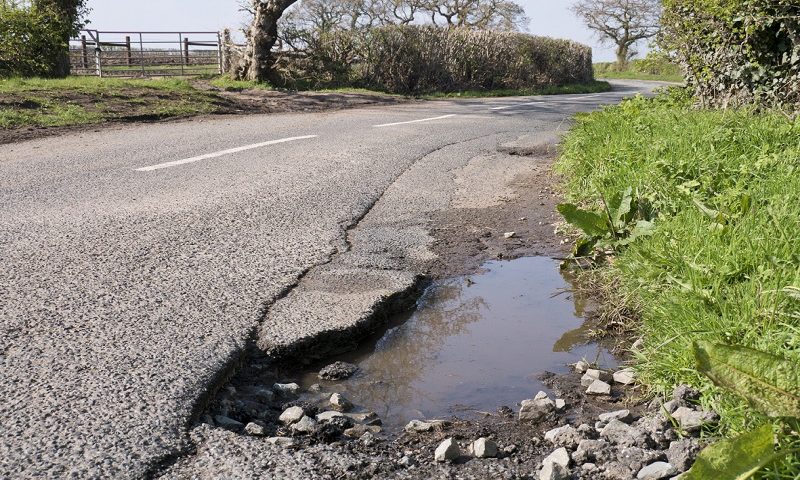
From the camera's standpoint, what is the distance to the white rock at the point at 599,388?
282cm

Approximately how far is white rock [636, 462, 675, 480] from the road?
1.35 meters

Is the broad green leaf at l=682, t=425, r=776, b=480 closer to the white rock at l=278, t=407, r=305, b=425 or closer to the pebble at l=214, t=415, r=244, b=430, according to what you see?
the white rock at l=278, t=407, r=305, b=425

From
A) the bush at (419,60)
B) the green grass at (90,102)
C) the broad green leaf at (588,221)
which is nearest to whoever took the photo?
the broad green leaf at (588,221)

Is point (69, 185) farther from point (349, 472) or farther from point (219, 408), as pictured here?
point (349, 472)

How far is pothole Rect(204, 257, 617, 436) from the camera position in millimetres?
2770

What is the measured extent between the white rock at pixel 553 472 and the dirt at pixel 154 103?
7.84 meters

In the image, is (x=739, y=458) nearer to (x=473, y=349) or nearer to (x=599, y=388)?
(x=599, y=388)

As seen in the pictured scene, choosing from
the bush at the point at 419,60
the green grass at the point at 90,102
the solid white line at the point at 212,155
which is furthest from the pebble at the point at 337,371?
the bush at the point at 419,60

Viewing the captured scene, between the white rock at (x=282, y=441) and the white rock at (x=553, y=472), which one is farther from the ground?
the white rock at (x=553, y=472)

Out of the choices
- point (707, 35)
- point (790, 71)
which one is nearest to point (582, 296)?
point (790, 71)

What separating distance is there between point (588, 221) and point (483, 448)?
232 cm

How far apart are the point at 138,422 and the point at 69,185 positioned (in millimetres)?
4205

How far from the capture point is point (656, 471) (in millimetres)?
2141

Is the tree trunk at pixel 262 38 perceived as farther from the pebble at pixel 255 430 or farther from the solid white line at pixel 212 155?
the pebble at pixel 255 430
